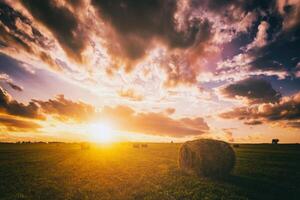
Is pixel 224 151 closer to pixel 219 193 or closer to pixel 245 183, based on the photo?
pixel 245 183

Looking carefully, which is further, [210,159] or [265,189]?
[210,159]

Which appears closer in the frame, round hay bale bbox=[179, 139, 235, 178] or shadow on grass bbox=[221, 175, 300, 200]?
shadow on grass bbox=[221, 175, 300, 200]

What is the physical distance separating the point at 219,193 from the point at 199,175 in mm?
5621

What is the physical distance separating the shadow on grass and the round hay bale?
78.9 inches

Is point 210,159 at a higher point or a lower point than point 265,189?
higher

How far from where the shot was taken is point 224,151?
1683 centimetres

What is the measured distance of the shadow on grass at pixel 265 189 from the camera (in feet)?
35.3

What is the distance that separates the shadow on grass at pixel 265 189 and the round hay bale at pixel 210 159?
2005 mm

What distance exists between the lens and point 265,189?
473 inches

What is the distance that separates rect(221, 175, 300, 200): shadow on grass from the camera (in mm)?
10750

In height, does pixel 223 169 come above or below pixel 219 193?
above

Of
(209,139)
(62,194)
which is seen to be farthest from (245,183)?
(62,194)

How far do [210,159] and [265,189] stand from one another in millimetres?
4766

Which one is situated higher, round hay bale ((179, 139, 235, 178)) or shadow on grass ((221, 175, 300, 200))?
round hay bale ((179, 139, 235, 178))
